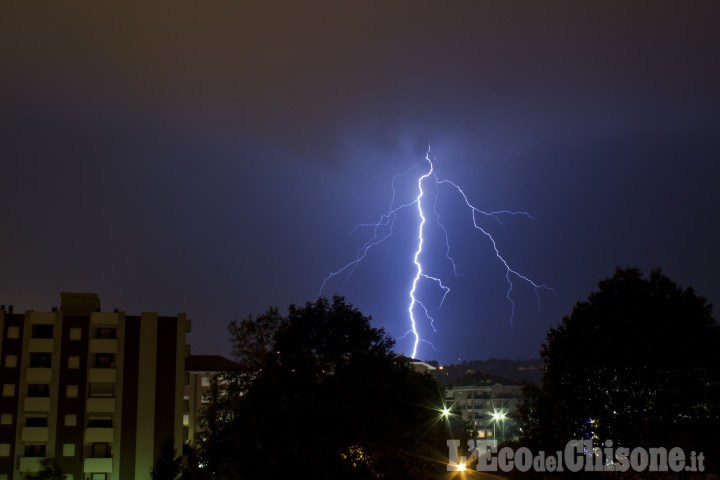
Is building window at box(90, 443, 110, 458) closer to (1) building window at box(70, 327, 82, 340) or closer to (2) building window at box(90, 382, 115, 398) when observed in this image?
(2) building window at box(90, 382, 115, 398)

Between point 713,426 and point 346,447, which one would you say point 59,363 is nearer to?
point 346,447

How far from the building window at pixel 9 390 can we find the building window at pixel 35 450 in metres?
3.33

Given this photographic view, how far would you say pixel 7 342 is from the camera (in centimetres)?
4522

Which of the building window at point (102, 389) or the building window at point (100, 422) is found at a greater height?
the building window at point (102, 389)

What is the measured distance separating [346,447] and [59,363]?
107 feet

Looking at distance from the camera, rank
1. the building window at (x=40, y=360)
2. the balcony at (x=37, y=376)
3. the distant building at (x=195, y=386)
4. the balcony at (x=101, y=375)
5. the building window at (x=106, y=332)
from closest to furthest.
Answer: the balcony at (x=37, y=376) < the building window at (x=40, y=360) < the balcony at (x=101, y=375) < the building window at (x=106, y=332) < the distant building at (x=195, y=386)

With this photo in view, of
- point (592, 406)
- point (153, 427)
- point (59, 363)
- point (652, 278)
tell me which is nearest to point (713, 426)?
point (592, 406)

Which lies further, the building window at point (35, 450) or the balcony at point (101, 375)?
the balcony at point (101, 375)

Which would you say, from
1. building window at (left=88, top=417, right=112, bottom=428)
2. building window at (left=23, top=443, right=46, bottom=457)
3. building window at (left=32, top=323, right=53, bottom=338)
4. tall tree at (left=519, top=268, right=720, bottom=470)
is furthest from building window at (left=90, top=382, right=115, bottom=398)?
tall tree at (left=519, top=268, right=720, bottom=470)

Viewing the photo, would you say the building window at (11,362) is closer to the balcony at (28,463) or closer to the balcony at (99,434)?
the balcony at (28,463)

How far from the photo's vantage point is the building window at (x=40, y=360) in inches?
1773

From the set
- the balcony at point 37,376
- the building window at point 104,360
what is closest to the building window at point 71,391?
the balcony at point 37,376

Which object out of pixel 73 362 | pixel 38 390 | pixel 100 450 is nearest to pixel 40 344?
pixel 73 362

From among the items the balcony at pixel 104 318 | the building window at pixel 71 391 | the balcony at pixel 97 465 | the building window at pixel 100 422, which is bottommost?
the balcony at pixel 97 465
